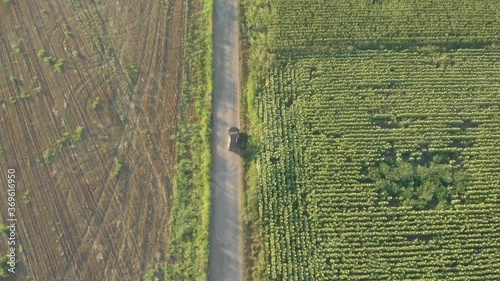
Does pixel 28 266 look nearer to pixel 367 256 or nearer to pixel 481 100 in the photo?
pixel 367 256

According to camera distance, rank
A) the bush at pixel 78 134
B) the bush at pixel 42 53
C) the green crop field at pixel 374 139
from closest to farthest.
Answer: the green crop field at pixel 374 139, the bush at pixel 78 134, the bush at pixel 42 53

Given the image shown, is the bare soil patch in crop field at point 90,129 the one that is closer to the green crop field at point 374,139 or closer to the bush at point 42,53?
the bush at point 42,53

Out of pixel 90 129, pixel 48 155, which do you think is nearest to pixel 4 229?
pixel 48 155

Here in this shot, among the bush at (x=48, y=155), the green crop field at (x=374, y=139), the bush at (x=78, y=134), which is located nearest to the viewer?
the green crop field at (x=374, y=139)

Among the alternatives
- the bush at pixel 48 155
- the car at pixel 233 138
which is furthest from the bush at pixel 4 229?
the car at pixel 233 138

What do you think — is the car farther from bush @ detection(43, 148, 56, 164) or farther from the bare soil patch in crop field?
bush @ detection(43, 148, 56, 164)

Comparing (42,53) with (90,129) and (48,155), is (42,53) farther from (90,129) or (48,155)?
(48,155)
